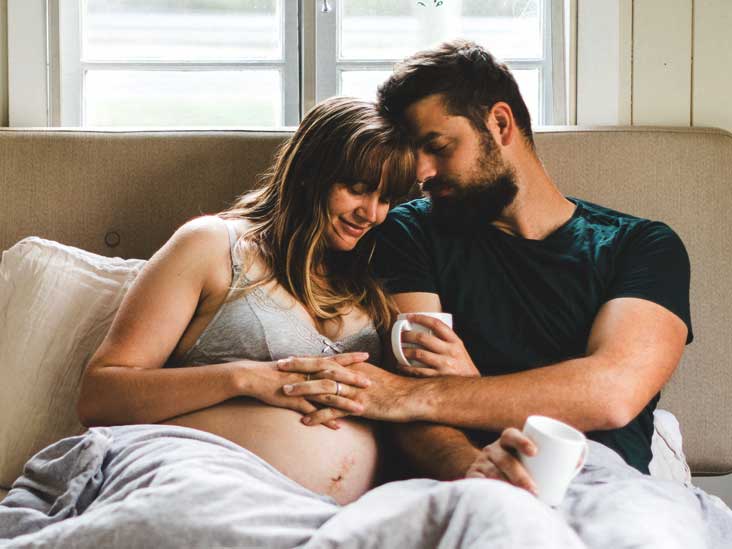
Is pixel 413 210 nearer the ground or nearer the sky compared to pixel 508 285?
nearer the sky

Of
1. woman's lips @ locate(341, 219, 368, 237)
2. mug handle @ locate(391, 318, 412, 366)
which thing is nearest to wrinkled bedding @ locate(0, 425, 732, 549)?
mug handle @ locate(391, 318, 412, 366)

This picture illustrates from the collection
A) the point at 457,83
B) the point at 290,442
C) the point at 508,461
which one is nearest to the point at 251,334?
the point at 290,442

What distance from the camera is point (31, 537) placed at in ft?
3.08

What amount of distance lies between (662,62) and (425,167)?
2.79 ft

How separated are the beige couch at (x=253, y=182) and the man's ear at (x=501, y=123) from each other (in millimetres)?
135

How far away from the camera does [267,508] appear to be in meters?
0.96

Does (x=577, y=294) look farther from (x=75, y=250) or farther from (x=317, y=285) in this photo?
(x=75, y=250)

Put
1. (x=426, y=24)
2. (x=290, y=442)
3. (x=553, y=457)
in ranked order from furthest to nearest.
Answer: (x=426, y=24) → (x=290, y=442) → (x=553, y=457)

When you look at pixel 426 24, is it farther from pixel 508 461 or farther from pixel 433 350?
pixel 508 461

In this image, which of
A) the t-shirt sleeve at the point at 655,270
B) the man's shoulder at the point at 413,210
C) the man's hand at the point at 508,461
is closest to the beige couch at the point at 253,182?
the t-shirt sleeve at the point at 655,270

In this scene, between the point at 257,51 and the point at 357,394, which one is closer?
the point at 357,394

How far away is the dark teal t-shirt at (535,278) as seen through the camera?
149cm

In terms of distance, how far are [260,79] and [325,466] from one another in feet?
4.22

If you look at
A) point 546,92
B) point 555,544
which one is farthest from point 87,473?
point 546,92
